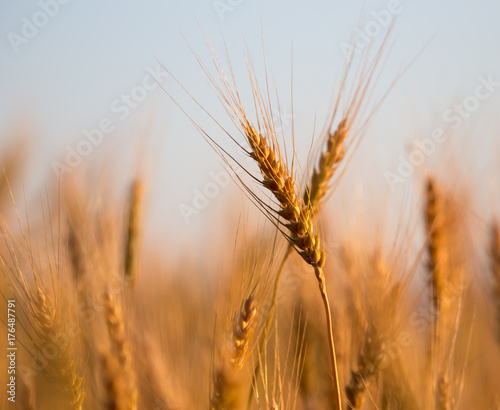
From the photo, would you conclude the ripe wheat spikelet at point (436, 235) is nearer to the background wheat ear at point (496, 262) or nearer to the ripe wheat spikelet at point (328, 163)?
the background wheat ear at point (496, 262)

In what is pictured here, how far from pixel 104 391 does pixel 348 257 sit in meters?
1.27

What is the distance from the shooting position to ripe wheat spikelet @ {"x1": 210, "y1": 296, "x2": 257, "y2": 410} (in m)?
1.20

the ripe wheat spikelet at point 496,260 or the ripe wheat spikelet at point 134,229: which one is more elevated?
the ripe wheat spikelet at point 134,229

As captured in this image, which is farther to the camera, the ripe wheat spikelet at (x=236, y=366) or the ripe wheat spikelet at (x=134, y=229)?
the ripe wheat spikelet at (x=134, y=229)

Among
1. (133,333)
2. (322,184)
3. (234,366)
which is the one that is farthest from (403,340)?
(133,333)

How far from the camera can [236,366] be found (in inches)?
52.1

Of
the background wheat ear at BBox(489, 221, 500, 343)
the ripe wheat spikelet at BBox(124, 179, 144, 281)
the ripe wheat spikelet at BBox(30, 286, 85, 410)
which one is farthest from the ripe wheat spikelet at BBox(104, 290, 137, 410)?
the background wheat ear at BBox(489, 221, 500, 343)

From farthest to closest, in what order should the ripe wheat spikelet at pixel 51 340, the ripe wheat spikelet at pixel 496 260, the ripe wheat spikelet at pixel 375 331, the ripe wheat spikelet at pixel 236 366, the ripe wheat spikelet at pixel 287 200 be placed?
the ripe wheat spikelet at pixel 496 260 < the ripe wheat spikelet at pixel 375 331 < the ripe wheat spikelet at pixel 51 340 < the ripe wheat spikelet at pixel 287 200 < the ripe wheat spikelet at pixel 236 366

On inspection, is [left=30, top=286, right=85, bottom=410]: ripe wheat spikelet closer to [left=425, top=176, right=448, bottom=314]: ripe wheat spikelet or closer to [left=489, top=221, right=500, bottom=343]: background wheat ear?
[left=425, top=176, right=448, bottom=314]: ripe wheat spikelet

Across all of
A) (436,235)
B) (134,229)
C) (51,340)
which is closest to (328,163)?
(436,235)

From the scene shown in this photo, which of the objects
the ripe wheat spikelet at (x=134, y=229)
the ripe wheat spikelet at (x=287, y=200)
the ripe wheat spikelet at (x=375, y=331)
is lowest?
the ripe wheat spikelet at (x=375, y=331)

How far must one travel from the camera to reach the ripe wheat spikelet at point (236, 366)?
1.20 m

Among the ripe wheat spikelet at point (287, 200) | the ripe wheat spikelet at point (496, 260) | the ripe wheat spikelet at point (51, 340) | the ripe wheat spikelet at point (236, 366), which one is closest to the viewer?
the ripe wheat spikelet at point (236, 366)

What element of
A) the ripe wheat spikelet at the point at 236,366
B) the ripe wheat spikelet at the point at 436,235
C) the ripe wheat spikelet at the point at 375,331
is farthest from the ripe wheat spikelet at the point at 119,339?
the ripe wheat spikelet at the point at 436,235
